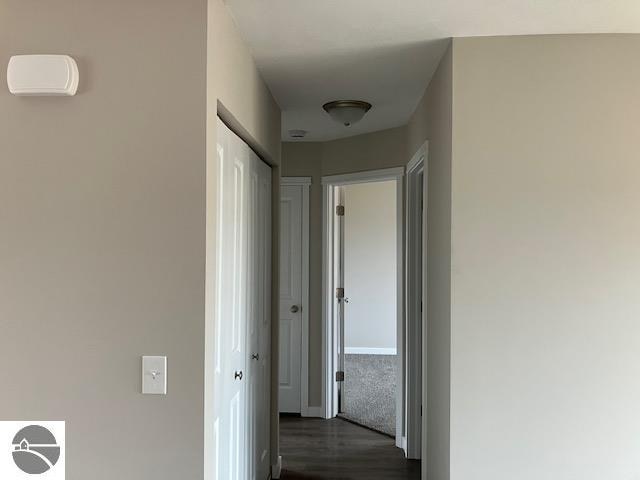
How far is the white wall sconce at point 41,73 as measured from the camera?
1.76 metres

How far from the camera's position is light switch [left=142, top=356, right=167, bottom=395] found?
5.93 ft

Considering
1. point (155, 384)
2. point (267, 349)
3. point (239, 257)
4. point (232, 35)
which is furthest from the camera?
point (267, 349)

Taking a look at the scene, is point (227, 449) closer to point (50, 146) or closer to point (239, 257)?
point (239, 257)

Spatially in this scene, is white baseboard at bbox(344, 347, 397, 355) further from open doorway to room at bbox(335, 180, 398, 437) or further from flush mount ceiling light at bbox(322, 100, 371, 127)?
flush mount ceiling light at bbox(322, 100, 371, 127)

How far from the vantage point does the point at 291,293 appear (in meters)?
4.86

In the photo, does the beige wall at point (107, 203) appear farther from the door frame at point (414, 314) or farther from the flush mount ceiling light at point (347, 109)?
the door frame at point (414, 314)

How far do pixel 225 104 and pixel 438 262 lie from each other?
1238 millimetres

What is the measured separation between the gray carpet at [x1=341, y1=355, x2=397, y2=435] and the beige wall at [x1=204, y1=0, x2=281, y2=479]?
2581 millimetres

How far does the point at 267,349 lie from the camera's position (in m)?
3.47

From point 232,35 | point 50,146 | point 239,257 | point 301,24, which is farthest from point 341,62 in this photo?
point 50,146

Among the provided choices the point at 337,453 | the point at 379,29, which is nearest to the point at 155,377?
the point at 379,29

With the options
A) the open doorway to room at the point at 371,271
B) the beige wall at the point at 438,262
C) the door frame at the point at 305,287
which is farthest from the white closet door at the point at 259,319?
the open doorway to room at the point at 371,271

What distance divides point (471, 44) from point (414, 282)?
191 centimetres

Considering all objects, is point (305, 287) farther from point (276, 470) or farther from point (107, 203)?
point (107, 203)
